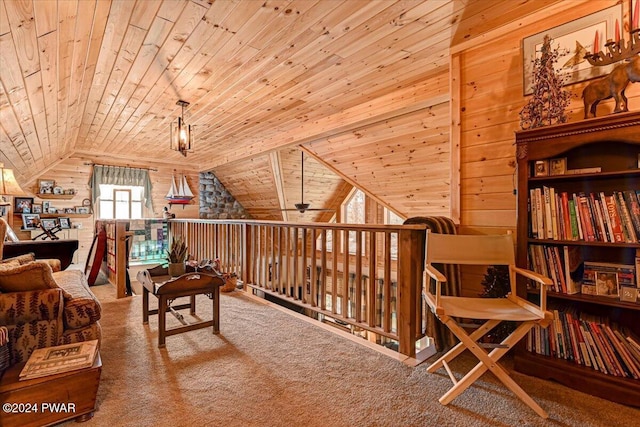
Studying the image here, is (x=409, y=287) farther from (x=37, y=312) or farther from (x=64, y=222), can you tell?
(x=64, y=222)

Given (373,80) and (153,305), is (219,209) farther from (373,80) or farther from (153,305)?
(373,80)

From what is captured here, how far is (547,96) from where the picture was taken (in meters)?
1.79

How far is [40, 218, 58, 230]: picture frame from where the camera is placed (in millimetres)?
5309

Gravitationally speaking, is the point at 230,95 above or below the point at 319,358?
above

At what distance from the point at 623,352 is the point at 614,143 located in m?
1.16

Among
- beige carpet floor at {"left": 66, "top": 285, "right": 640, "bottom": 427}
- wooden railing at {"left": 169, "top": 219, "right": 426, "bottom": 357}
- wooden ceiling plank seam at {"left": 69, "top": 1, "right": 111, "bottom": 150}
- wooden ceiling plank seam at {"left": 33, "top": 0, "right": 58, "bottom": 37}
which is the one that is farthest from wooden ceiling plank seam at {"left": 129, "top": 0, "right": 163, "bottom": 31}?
beige carpet floor at {"left": 66, "top": 285, "right": 640, "bottom": 427}

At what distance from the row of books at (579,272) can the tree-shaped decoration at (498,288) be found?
0.21 meters

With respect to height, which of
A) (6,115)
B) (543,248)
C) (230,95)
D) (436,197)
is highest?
(230,95)

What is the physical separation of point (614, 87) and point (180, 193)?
22.5ft

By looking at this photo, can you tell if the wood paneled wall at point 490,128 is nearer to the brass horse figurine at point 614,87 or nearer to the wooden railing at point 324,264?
the brass horse figurine at point 614,87

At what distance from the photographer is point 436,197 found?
4.17 metres

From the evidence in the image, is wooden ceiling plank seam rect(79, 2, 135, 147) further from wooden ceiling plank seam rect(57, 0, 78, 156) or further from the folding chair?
the folding chair

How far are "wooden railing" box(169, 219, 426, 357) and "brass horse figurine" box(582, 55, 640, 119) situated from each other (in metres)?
1.15

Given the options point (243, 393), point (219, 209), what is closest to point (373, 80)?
point (243, 393)
